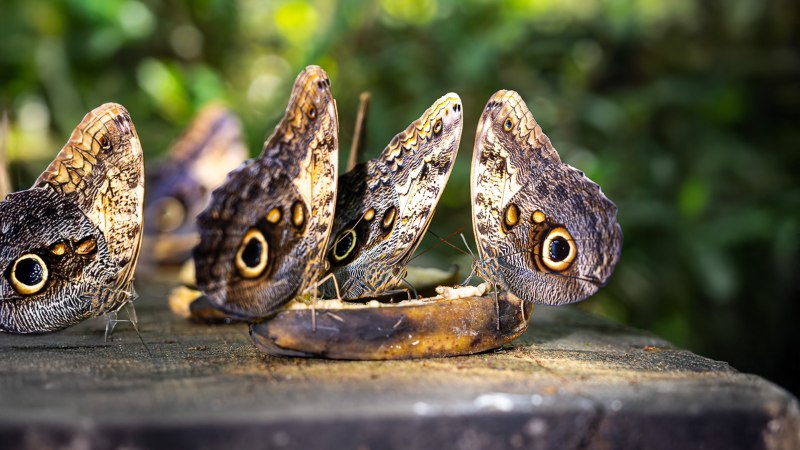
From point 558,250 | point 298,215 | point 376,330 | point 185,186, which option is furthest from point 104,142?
point 185,186

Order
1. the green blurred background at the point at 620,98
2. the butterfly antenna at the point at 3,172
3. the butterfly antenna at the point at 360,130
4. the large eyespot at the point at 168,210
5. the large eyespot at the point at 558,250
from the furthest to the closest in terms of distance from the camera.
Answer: the green blurred background at the point at 620,98 < the large eyespot at the point at 168,210 < the butterfly antenna at the point at 3,172 < the butterfly antenna at the point at 360,130 < the large eyespot at the point at 558,250

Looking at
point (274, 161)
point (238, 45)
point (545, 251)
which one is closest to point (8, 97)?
point (238, 45)

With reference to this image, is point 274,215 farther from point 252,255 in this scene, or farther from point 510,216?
point 510,216

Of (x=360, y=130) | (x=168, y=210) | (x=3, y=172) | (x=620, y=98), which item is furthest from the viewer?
(x=620, y=98)

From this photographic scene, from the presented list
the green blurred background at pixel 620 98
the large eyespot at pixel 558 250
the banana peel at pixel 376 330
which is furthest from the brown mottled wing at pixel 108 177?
the green blurred background at pixel 620 98

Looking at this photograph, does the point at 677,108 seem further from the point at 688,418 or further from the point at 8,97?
the point at 8,97

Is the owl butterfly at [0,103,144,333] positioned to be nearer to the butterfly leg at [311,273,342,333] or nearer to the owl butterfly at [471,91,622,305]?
the butterfly leg at [311,273,342,333]

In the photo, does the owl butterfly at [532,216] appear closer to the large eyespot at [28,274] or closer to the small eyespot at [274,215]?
the small eyespot at [274,215]

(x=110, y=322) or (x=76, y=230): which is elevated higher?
(x=76, y=230)
